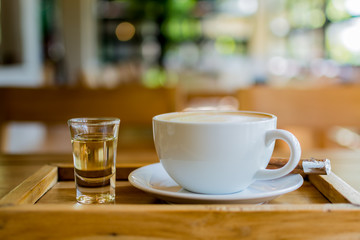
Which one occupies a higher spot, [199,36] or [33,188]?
[199,36]

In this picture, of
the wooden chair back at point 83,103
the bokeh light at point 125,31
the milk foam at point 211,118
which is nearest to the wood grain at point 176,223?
the milk foam at point 211,118

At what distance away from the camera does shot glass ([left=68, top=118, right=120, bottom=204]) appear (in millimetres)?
469

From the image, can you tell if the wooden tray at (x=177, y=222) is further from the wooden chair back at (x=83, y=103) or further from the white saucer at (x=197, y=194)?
the wooden chair back at (x=83, y=103)

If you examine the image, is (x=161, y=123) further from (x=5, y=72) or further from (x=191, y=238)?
(x=5, y=72)

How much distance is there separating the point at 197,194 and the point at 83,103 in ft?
3.26

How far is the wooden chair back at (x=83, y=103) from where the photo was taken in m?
1.34

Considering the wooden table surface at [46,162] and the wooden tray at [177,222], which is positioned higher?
the wooden tray at [177,222]

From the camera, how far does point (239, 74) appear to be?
226 inches

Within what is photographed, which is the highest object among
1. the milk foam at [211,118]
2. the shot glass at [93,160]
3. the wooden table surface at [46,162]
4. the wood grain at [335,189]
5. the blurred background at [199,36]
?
the blurred background at [199,36]

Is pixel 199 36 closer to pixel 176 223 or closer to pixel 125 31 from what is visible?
pixel 125 31

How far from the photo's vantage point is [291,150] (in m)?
0.43

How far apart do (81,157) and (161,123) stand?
10 centimetres

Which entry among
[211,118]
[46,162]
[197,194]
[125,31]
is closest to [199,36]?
[125,31]

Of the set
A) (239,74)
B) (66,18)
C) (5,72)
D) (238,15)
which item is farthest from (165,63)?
(5,72)
